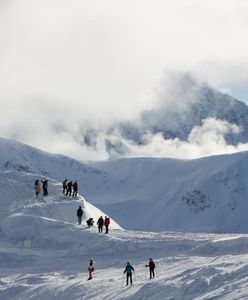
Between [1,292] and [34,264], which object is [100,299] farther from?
[34,264]

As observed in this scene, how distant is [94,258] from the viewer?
185 ft

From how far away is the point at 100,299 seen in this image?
45562 mm

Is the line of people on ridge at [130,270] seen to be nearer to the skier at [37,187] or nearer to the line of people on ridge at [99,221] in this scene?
the line of people on ridge at [99,221]

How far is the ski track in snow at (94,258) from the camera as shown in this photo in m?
45.1

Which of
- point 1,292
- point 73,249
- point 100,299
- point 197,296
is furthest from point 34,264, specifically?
point 197,296

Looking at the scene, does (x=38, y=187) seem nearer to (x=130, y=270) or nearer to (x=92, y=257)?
(x=92, y=257)

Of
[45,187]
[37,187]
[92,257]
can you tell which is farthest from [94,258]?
[45,187]

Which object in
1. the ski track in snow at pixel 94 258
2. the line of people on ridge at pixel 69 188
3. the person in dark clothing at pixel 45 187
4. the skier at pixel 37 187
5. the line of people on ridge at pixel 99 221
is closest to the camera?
the ski track in snow at pixel 94 258

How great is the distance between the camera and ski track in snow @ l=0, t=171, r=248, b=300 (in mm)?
45094

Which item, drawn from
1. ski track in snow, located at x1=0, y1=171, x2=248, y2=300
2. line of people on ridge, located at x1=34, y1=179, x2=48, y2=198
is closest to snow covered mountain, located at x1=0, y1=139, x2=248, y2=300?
ski track in snow, located at x1=0, y1=171, x2=248, y2=300

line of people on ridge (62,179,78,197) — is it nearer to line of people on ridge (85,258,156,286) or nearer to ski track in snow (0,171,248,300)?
ski track in snow (0,171,248,300)

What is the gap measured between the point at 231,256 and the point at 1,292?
14574 mm

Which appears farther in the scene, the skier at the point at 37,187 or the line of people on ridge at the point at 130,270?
the skier at the point at 37,187

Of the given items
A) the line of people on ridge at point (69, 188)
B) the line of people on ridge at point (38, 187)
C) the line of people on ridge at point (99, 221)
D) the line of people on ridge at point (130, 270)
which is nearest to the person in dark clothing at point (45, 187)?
the line of people on ridge at point (38, 187)
